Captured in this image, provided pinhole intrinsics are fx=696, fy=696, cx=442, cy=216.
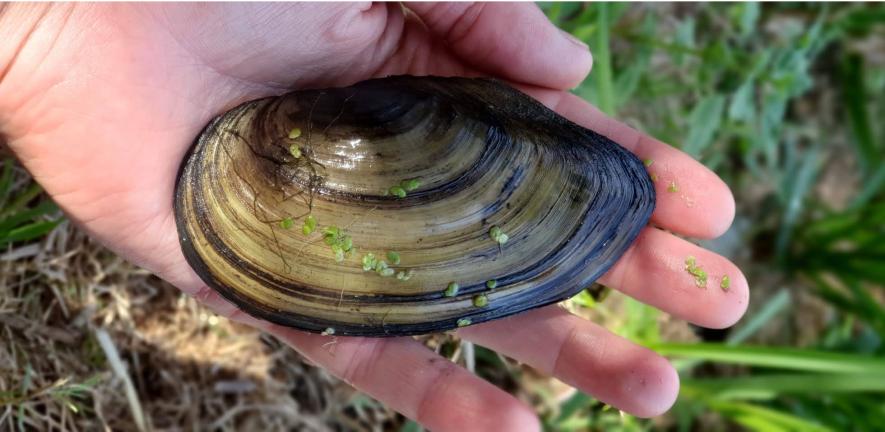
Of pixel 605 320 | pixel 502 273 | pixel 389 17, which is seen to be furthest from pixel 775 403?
pixel 389 17

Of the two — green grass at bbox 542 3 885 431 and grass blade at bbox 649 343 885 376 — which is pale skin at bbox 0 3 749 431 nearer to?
green grass at bbox 542 3 885 431

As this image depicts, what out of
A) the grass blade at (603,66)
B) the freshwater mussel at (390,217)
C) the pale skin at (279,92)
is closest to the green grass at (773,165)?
the grass blade at (603,66)

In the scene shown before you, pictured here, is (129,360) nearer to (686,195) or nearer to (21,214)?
(21,214)

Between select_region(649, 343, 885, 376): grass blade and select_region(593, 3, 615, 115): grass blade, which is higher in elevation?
select_region(593, 3, 615, 115): grass blade

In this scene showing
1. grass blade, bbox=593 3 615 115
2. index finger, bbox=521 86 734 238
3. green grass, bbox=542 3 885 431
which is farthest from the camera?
green grass, bbox=542 3 885 431

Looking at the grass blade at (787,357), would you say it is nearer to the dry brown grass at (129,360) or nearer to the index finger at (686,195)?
the index finger at (686,195)

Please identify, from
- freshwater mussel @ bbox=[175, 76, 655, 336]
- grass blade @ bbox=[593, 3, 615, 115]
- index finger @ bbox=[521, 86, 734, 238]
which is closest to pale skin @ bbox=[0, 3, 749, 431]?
index finger @ bbox=[521, 86, 734, 238]
